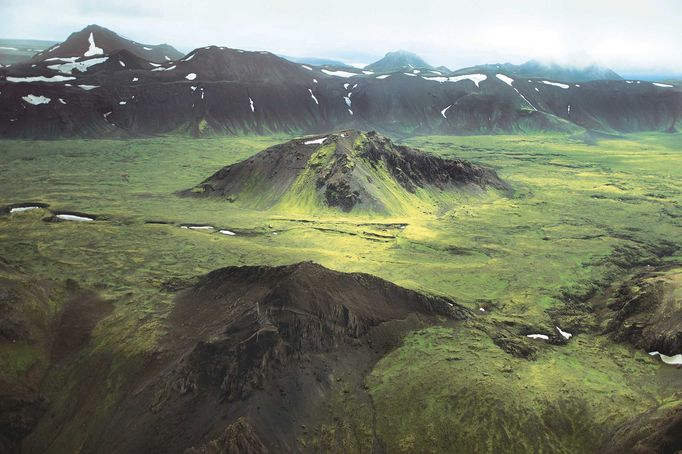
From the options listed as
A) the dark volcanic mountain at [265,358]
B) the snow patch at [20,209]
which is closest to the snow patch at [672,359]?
the dark volcanic mountain at [265,358]

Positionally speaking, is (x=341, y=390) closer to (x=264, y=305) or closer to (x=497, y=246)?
(x=264, y=305)

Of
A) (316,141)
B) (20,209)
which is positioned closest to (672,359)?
(316,141)

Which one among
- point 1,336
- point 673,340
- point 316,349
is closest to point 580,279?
point 673,340

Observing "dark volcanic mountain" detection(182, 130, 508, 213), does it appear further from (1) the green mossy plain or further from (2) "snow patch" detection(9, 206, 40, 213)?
(2) "snow patch" detection(9, 206, 40, 213)

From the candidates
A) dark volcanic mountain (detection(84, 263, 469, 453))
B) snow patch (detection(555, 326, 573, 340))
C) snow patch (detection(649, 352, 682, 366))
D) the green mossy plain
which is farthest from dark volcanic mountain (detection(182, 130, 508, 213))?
snow patch (detection(649, 352, 682, 366))

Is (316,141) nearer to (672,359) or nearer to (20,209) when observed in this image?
(20,209)
